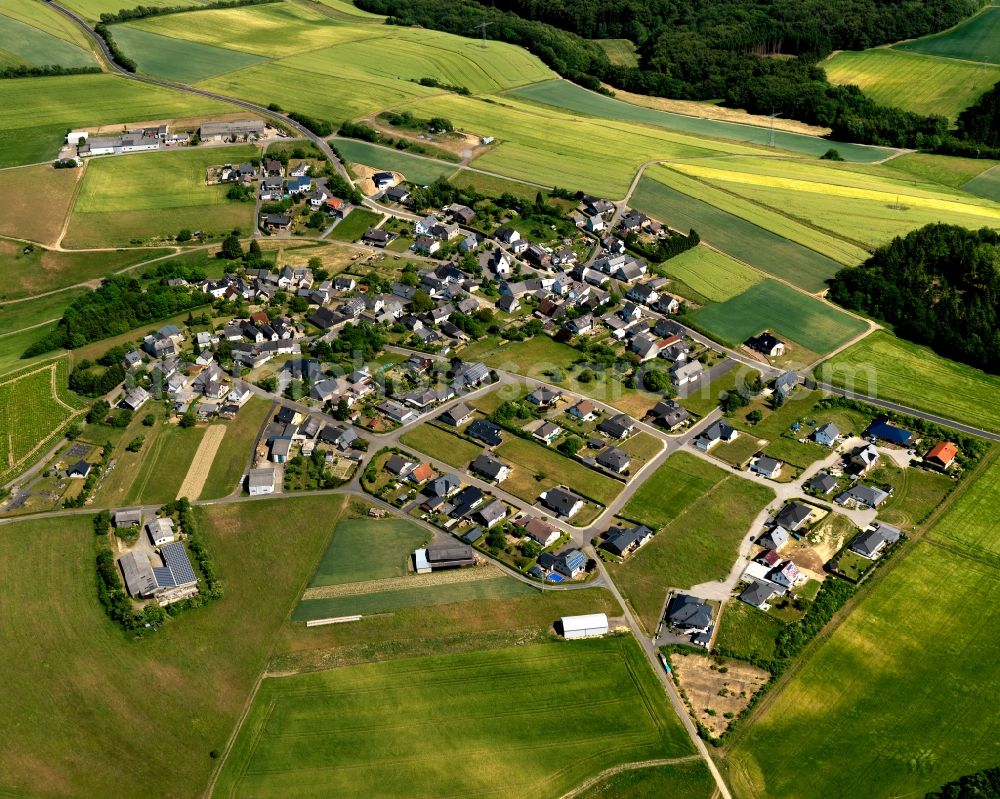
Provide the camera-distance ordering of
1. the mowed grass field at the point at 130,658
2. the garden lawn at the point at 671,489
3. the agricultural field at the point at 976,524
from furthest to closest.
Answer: the garden lawn at the point at 671,489, the agricultural field at the point at 976,524, the mowed grass field at the point at 130,658

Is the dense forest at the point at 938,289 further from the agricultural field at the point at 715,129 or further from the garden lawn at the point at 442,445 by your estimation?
the garden lawn at the point at 442,445

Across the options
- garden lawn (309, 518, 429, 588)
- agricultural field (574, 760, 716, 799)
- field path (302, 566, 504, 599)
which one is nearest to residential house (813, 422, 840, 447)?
field path (302, 566, 504, 599)

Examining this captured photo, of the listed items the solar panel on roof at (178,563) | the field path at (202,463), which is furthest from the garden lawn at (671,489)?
the field path at (202,463)

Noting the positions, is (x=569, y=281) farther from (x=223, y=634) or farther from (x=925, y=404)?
(x=223, y=634)

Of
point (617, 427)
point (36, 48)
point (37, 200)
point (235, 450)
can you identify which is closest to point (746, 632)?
point (617, 427)

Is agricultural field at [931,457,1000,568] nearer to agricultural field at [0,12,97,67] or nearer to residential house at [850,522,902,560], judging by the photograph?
residential house at [850,522,902,560]

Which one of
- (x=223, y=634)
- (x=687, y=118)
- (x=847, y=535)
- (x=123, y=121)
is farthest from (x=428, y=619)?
(x=687, y=118)
